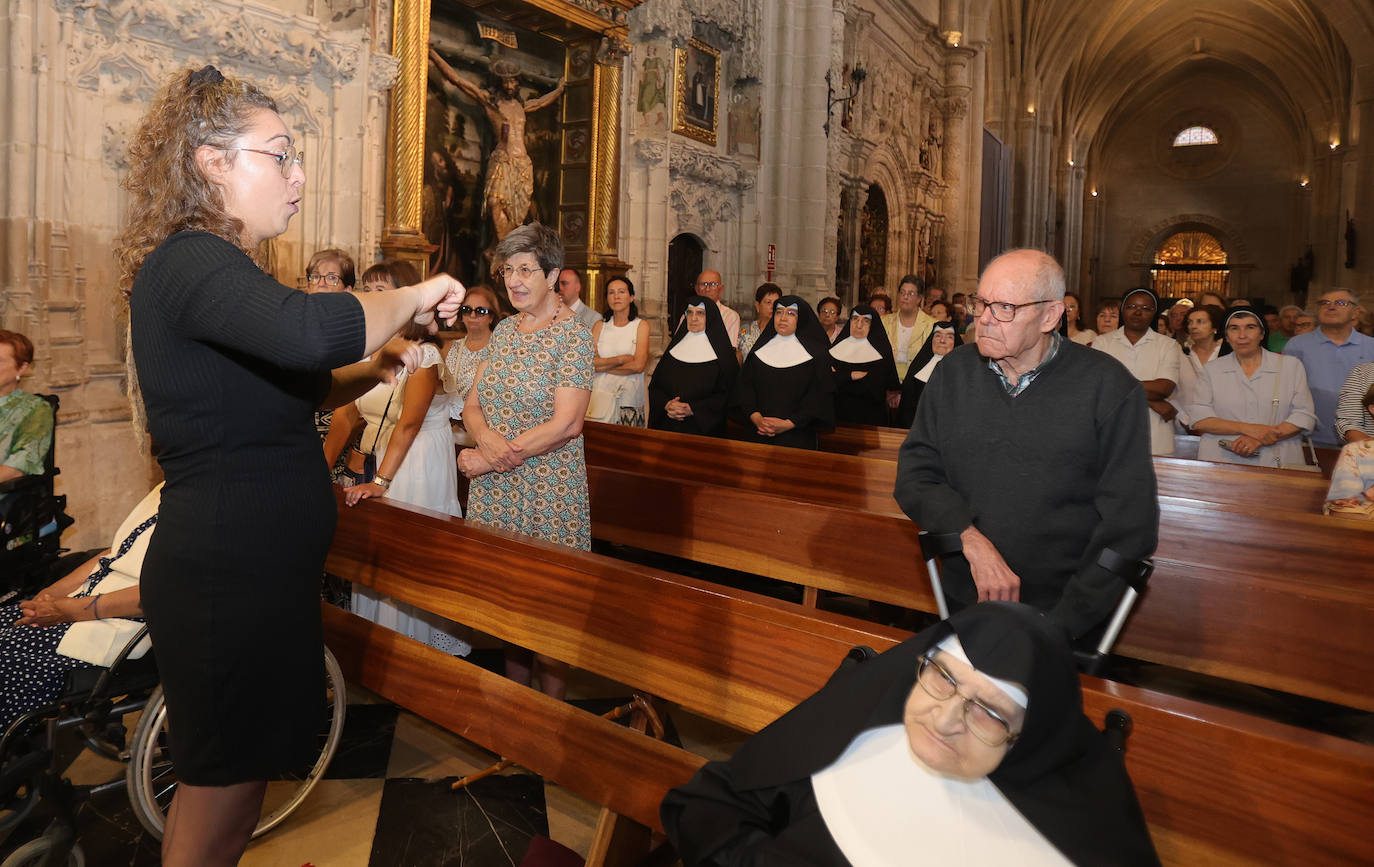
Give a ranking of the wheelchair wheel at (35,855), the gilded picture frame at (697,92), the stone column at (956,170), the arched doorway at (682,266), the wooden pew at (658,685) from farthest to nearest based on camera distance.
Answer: the stone column at (956,170) < the arched doorway at (682,266) < the gilded picture frame at (697,92) < the wheelchair wheel at (35,855) < the wooden pew at (658,685)

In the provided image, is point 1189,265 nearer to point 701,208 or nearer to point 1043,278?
point 701,208

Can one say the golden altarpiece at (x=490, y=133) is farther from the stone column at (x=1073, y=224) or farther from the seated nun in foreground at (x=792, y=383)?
the stone column at (x=1073, y=224)

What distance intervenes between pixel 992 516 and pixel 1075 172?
37.0 m

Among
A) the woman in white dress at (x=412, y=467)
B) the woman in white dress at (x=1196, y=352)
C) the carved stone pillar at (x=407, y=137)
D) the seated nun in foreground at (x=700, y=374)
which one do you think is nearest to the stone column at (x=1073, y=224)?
the woman in white dress at (x=1196, y=352)

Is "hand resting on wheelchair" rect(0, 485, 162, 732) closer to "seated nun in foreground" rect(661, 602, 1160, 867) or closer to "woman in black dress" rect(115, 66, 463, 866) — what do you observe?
"woman in black dress" rect(115, 66, 463, 866)

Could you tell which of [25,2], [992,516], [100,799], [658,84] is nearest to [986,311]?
[992,516]

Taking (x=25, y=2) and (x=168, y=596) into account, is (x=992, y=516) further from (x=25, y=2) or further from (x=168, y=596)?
(x=25, y=2)

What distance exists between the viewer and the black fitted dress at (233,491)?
146 cm

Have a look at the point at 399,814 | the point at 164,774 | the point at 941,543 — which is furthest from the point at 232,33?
the point at 941,543

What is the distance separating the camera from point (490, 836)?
2.96 metres

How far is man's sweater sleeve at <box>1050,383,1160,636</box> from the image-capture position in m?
2.33

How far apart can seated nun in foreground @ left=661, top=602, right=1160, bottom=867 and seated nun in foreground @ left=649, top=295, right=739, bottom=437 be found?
16.1 feet

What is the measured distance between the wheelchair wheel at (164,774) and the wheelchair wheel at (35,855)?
7.1 inches

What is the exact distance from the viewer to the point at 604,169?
10.6m
